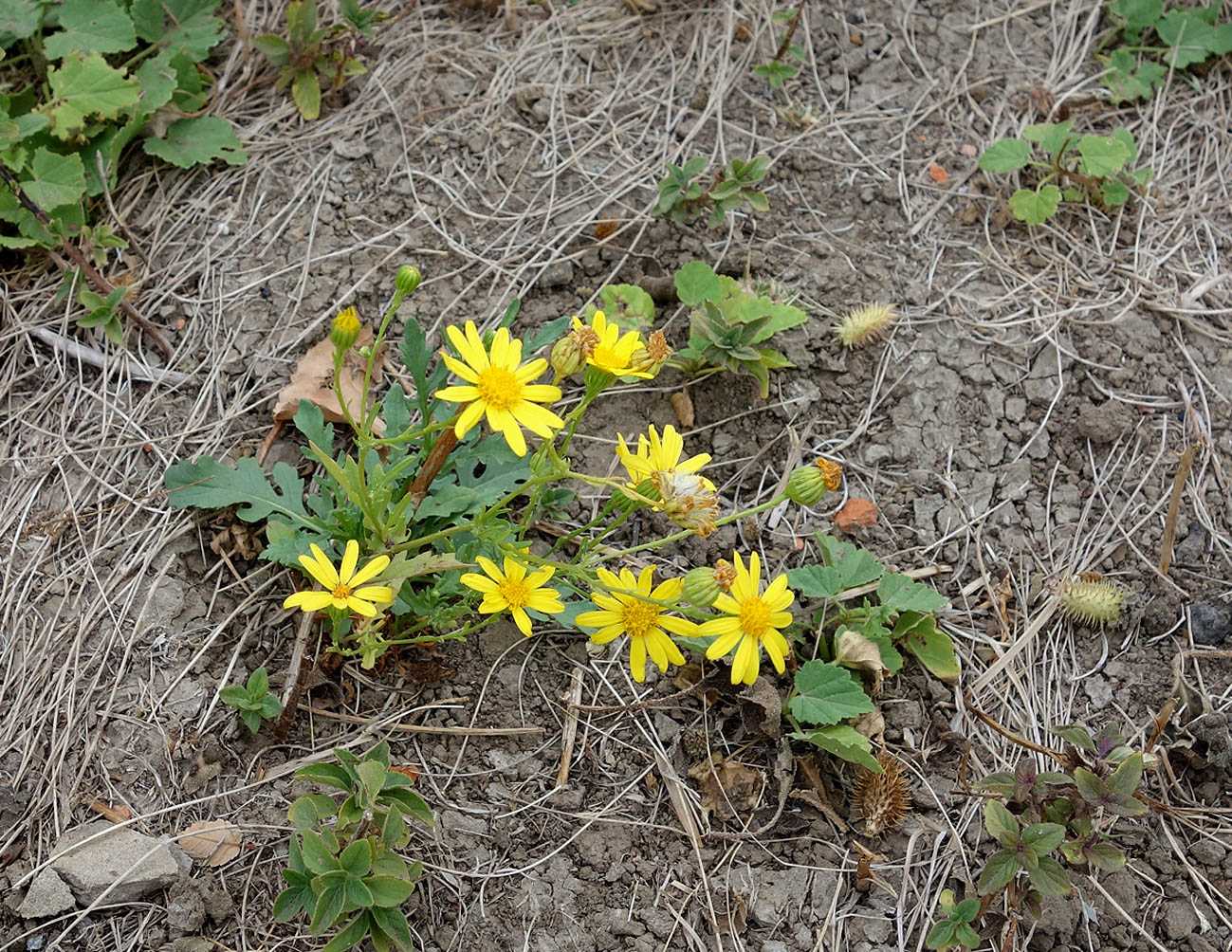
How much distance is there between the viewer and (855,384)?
2.56 metres

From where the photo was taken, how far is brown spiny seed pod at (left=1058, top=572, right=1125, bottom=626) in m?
2.27

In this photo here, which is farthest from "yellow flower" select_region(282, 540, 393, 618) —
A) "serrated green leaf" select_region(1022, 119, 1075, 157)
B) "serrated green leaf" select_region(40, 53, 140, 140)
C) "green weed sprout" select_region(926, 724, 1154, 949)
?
"serrated green leaf" select_region(1022, 119, 1075, 157)

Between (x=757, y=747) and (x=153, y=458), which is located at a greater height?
(x=153, y=458)

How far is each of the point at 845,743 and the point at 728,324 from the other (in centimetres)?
102

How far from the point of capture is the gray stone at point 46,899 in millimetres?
1805

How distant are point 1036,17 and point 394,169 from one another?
2.13 m

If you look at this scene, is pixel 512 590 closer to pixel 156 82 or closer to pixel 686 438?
pixel 686 438

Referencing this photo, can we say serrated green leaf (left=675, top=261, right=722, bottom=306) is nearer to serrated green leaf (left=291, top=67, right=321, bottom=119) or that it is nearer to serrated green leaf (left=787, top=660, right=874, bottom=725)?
serrated green leaf (left=787, top=660, right=874, bottom=725)

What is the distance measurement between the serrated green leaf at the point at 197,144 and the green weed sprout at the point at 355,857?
1.67 meters

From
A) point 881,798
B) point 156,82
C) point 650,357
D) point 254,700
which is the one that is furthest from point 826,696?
point 156,82

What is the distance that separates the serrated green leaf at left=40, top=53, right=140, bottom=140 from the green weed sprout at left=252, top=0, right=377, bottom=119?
0.40 meters

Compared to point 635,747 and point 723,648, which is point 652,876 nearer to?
point 635,747

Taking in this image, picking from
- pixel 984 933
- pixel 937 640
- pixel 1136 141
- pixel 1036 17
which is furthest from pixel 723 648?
pixel 1036 17

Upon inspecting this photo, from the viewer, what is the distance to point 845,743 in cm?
199
